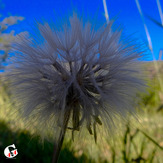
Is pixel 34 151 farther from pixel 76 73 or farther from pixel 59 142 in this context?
pixel 76 73

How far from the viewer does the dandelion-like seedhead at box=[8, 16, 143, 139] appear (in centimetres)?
85

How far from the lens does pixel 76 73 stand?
853 millimetres

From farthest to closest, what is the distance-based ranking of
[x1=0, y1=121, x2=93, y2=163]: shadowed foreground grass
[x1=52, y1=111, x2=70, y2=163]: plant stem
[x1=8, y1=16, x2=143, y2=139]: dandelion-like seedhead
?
[x1=0, y1=121, x2=93, y2=163]: shadowed foreground grass < [x1=8, y1=16, x2=143, y2=139]: dandelion-like seedhead < [x1=52, y1=111, x2=70, y2=163]: plant stem

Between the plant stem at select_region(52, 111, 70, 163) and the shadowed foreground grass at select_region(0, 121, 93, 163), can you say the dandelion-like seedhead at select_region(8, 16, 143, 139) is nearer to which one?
the plant stem at select_region(52, 111, 70, 163)

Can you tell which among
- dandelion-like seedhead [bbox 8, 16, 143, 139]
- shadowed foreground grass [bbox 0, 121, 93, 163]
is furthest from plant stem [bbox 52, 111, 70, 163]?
shadowed foreground grass [bbox 0, 121, 93, 163]

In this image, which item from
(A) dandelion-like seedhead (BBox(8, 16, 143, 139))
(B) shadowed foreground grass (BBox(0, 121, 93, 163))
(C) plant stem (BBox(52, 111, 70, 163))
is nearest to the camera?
(C) plant stem (BBox(52, 111, 70, 163))

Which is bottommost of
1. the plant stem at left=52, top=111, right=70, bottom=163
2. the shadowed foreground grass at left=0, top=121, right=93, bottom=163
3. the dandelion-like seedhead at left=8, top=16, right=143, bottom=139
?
the shadowed foreground grass at left=0, top=121, right=93, bottom=163

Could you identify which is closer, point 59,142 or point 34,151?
point 59,142

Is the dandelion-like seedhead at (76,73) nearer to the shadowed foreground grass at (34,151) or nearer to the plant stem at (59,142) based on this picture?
the plant stem at (59,142)

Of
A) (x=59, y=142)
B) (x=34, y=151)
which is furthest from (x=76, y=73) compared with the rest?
(x=34, y=151)

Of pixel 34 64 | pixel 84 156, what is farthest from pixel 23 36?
pixel 84 156

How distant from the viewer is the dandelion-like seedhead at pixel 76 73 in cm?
85

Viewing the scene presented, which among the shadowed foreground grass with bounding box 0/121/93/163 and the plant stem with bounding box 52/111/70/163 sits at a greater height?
the plant stem with bounding box 52/111/70/163

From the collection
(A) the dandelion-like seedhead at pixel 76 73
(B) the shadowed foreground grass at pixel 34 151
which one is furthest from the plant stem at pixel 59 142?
(B) the shadowed foreground grass at pixel 34 151
